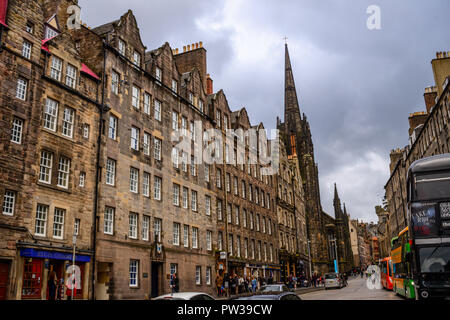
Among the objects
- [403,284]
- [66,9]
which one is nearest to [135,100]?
[66,9]

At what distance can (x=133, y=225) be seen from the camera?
2669 cm

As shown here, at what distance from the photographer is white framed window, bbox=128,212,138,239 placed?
26388mm

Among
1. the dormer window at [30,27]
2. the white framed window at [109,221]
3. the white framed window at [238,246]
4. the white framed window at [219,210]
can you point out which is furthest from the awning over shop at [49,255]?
the white framed window at [238,246]

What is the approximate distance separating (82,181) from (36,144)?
3.79 metres

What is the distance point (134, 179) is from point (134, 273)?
612cm

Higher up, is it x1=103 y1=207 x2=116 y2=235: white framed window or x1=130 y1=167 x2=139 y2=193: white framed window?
x1=130 y1=167 x2=139 y2=193: white framed window

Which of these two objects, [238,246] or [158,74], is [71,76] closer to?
[158,74]

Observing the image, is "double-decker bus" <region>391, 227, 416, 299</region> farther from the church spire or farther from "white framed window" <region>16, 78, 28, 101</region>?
the church spire

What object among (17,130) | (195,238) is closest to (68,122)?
(17,130)

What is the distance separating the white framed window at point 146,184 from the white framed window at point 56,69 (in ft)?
29.4

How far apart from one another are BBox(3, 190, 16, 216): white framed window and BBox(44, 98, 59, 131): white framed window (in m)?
4.14

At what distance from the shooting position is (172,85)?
3406 centimetres

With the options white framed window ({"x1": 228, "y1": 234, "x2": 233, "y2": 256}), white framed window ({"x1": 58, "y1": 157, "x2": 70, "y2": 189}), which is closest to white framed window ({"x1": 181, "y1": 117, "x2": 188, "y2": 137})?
white framed window ({"x1": 228, "y1": 234, "x2": 233, "y2": 256})
